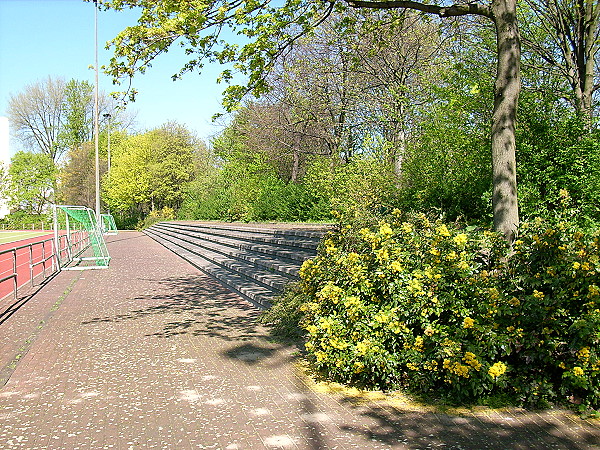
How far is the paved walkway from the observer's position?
3943 millimetres

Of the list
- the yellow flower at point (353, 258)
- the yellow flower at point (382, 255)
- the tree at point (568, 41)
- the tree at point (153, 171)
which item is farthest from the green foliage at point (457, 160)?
the tree at point (153, 171)

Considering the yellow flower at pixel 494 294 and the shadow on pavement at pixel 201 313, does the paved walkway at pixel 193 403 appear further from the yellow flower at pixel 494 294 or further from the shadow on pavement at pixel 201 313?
the yellow flower at pixel 494 294

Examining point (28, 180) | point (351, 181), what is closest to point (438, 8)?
point (351, 181)

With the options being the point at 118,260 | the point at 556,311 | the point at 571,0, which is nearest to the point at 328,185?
the point at 118,260

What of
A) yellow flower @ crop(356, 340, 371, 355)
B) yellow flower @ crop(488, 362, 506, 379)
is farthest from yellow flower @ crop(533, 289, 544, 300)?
yellow flower @ crop(356, 340, 371, 355)

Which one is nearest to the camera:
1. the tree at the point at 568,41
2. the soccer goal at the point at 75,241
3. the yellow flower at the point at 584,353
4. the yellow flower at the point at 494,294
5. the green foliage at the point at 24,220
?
the yellow flower at the point at 584,353

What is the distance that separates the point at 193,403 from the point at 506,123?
441 cm

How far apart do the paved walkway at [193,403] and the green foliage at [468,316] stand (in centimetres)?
33

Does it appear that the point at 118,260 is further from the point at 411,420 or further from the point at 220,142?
the point at 220,142

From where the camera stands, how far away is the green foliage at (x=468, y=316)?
4453mm

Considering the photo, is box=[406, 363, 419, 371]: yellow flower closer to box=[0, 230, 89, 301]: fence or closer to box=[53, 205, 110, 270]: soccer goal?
box=[0, 230, 89, 301]: fence

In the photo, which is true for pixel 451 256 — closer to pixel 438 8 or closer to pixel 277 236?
pixel 438 8

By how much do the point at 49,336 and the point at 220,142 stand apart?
33.0 m

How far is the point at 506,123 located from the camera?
6.25m
